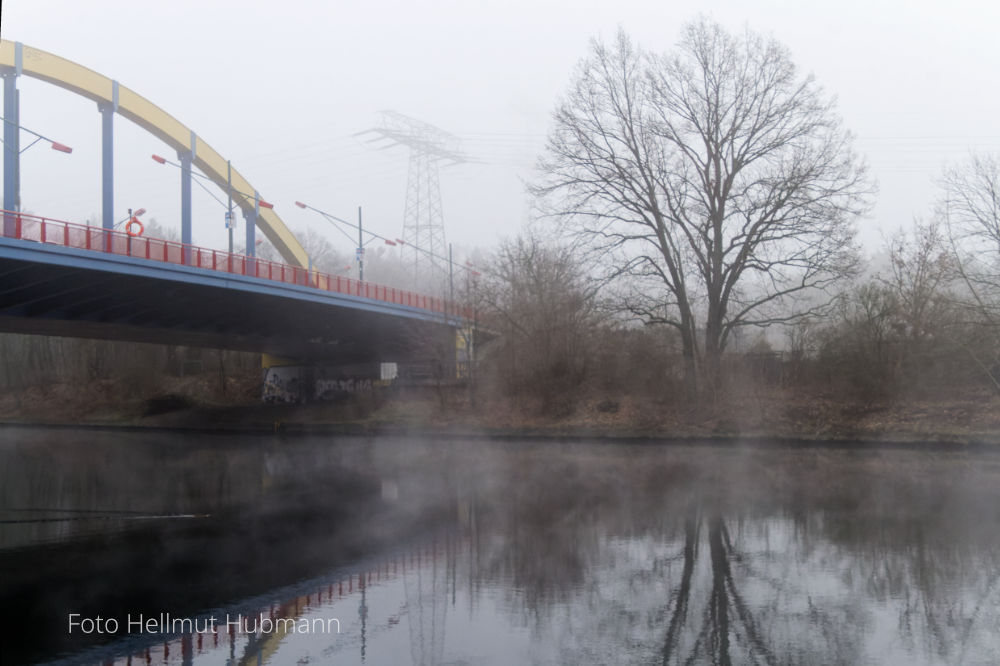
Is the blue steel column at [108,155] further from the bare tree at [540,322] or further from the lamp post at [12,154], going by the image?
the bare tree at [540,322]

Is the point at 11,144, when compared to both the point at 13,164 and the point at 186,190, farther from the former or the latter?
the point at 186,190

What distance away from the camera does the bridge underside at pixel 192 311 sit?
2773 centimetres

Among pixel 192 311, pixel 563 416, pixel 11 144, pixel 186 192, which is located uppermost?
pixel 186 192

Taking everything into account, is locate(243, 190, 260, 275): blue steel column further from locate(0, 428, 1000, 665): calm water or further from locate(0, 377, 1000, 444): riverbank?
locate(0, 428, 1000, 665): calm water

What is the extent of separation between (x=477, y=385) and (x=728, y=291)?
45.3 ft

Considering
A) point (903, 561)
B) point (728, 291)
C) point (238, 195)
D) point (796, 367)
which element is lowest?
point (903, 561)

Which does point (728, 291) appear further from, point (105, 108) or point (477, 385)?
point (105, 108)

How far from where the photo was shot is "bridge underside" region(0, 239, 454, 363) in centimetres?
2773

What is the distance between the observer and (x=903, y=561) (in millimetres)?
9883

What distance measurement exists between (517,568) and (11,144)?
30.3m

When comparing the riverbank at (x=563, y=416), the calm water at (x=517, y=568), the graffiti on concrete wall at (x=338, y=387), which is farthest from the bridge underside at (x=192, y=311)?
the calm water at (x=517, y=568)

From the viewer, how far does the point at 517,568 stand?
10.0 m

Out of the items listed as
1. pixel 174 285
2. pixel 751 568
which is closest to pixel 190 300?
pixel 174 285

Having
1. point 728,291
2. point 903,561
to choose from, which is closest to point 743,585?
point 903,561
